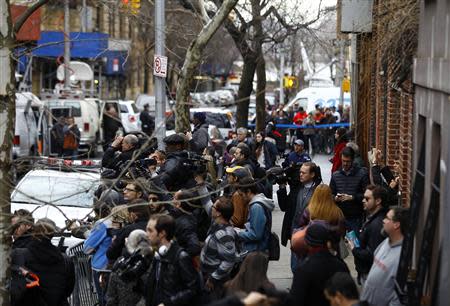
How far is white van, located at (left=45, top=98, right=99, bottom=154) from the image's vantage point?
39250 mm

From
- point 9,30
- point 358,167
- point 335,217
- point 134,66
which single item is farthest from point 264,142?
point 134,66

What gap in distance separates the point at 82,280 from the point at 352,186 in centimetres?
352

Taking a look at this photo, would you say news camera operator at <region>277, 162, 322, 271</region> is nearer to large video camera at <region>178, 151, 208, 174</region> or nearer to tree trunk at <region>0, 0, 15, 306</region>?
large video camera at <region>178, 151, 208, 174</region>

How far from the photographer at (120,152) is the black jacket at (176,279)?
6.54 m

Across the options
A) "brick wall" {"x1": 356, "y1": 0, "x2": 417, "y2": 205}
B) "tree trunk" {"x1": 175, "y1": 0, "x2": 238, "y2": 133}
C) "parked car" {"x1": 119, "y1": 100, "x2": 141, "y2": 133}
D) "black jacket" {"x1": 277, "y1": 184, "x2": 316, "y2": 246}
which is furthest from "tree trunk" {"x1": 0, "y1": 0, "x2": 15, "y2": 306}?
"parked car" {"x1": 119, "y1": 100, "x2": 141, "y2": 133}

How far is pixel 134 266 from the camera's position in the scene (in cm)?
1028

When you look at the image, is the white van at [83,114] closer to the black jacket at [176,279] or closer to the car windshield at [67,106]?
the car windshield at [67,106]

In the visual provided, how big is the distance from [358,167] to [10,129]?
19.7 feet

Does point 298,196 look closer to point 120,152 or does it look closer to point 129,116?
point 120,152

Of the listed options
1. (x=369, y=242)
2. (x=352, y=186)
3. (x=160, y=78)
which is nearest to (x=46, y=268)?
(x=369, y=242)

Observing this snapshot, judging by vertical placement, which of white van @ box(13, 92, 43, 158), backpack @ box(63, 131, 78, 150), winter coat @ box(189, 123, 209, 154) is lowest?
backpack @ box(63, 131, 78, 150)

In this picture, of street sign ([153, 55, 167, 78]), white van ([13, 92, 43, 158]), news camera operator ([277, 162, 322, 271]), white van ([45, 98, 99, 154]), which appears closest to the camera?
news camera operator ([277, 162, 322, 271])

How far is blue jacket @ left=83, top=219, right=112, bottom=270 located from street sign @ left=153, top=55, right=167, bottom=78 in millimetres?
8193

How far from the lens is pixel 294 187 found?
14.2 metres
